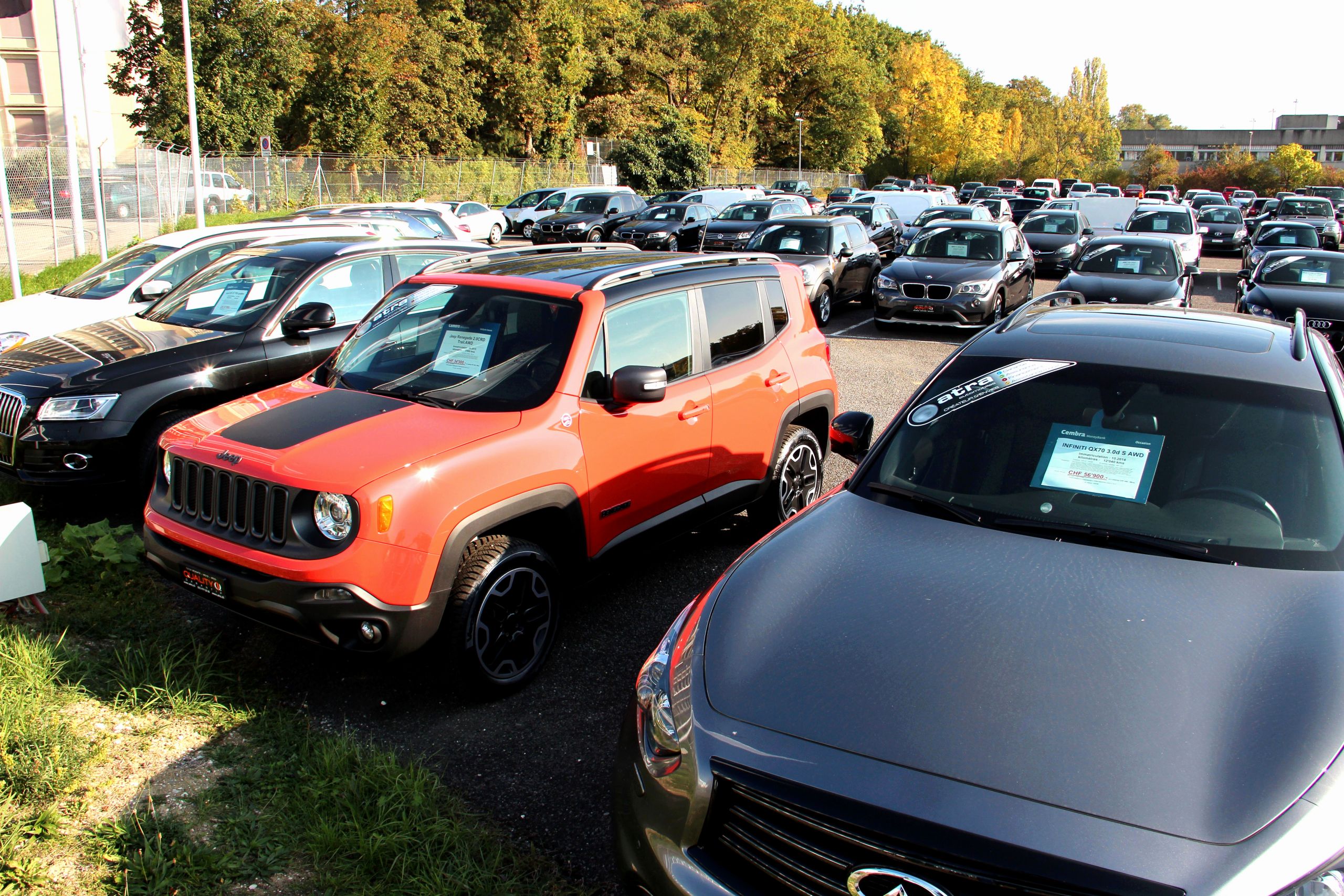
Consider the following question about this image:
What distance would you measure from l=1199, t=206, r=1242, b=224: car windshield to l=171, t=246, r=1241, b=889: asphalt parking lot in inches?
1196

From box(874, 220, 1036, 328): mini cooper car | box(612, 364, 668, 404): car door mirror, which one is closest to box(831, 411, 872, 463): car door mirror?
box(612, 364, 668, 404): car door mirror

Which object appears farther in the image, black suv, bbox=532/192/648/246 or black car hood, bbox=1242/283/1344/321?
black suv, bbox=532/192/648/246

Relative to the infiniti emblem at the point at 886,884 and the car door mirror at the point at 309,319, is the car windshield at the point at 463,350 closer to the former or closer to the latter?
the car door mirror at the point at 309,319

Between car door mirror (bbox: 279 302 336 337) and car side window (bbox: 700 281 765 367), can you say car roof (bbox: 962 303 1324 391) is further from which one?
car door mirror (bbox: 279 302 336 337)

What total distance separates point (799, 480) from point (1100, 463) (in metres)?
3.13

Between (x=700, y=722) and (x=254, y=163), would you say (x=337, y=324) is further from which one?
(x=254, y=163)

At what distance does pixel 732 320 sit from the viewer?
5.61 metres

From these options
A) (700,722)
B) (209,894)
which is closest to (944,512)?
(700,722)

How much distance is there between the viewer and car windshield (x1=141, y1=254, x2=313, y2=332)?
7.07 meters

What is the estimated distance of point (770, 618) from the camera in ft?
8.87

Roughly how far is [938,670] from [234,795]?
2618 millimetres

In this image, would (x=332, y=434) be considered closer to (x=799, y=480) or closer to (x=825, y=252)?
(x=799, y=480)

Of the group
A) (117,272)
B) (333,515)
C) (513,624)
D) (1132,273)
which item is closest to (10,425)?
(333,515)

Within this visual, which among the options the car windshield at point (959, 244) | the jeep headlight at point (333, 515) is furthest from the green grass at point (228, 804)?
the car windshield at point (959, 244)
